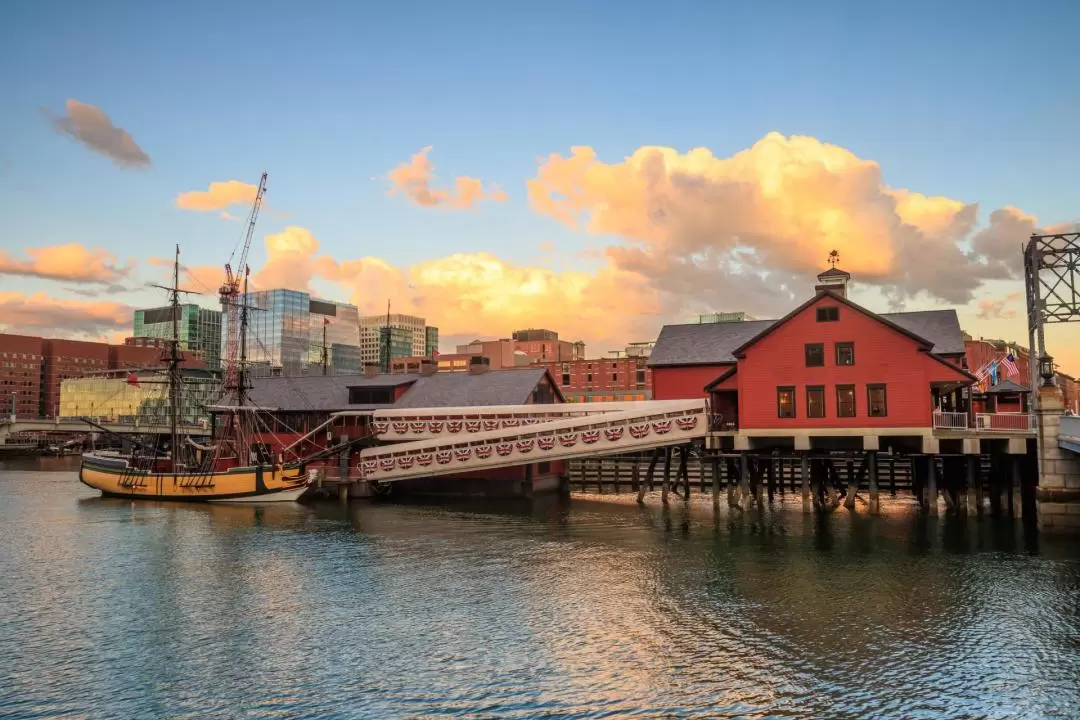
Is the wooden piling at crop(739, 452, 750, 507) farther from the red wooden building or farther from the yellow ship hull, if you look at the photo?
the yellow ship hull

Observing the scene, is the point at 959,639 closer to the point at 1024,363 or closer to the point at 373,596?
the point at 373,596

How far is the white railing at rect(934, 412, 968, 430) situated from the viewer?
1737 inches

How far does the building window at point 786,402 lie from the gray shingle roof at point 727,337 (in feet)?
34.0

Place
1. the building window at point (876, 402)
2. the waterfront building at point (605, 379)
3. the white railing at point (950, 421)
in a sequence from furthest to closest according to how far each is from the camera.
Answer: the waterfront building at point (605, 379)
the building window at point (876, 402)
the white railing at point (950, 421)

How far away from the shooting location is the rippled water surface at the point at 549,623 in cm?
1885

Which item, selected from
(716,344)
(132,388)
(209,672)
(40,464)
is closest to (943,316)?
(716,344)

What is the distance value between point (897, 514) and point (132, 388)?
193136mm

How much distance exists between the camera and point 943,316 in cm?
5969

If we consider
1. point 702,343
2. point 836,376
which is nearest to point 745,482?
point 836,376

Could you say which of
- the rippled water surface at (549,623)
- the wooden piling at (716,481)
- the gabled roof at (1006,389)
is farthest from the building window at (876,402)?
the gabled roof at (1006,389)

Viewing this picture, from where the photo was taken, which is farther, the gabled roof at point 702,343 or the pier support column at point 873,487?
the gabled roof at point 702,343

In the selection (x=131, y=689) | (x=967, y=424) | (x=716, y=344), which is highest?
(x=716, y=344)

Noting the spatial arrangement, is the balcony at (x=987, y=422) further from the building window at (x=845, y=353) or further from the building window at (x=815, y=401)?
the building window at (x=815, y=401)

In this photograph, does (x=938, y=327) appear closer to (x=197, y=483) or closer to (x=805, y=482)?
(x=805, y=482)
